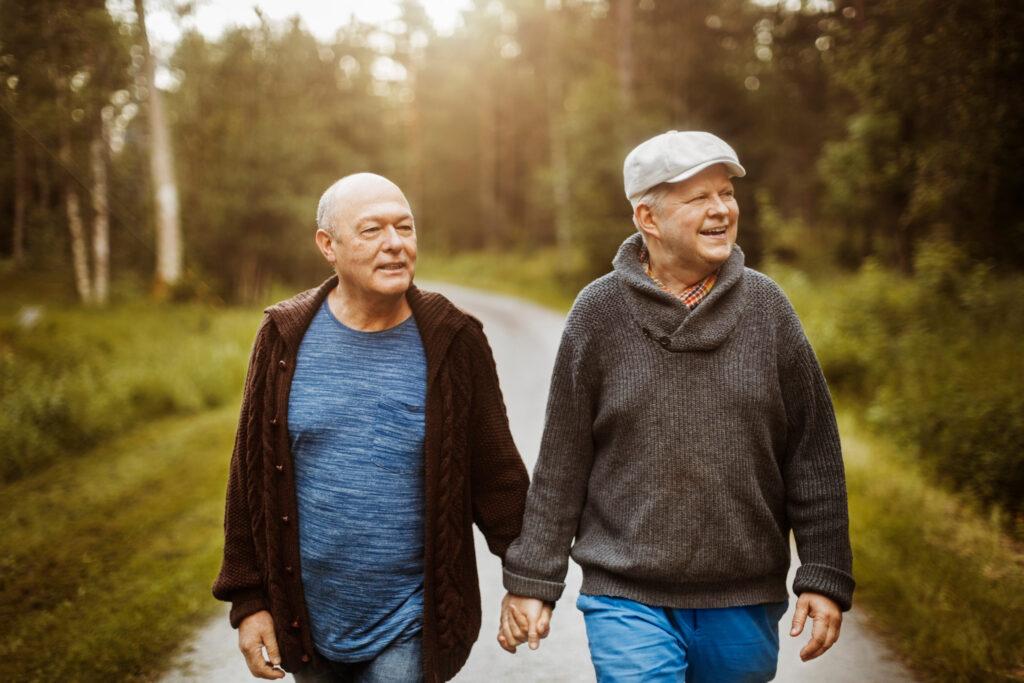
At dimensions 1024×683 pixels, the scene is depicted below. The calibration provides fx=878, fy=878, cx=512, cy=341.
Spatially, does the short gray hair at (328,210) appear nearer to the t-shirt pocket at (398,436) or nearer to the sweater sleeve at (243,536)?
the sweater sleeve at (243,536)

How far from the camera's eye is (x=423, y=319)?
2.71 meters

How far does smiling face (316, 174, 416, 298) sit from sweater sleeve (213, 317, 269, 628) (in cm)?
Result: 38

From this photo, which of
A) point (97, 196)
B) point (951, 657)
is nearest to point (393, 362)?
point (951, 657)

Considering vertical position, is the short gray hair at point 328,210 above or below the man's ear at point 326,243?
above

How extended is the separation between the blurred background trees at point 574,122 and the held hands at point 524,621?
21.3ft

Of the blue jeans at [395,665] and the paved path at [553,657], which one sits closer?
the blue jeans at [395,665]

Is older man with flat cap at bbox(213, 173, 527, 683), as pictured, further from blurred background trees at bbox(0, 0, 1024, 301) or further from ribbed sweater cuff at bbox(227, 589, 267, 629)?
blurred background trees at bbox(0, 0, 1024, 301)

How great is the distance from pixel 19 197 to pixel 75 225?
2.28 metres

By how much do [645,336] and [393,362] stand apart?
0.76 meters

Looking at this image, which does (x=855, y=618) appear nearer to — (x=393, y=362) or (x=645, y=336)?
(x=645, y=336)

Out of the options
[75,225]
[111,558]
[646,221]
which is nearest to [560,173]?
[75,225]

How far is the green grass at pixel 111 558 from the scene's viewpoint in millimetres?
4516

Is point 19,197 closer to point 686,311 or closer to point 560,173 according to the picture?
point 686,311

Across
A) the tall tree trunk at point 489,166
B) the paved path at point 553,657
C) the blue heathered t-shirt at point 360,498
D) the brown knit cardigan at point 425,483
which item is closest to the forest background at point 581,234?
the paved path at point 553,657
